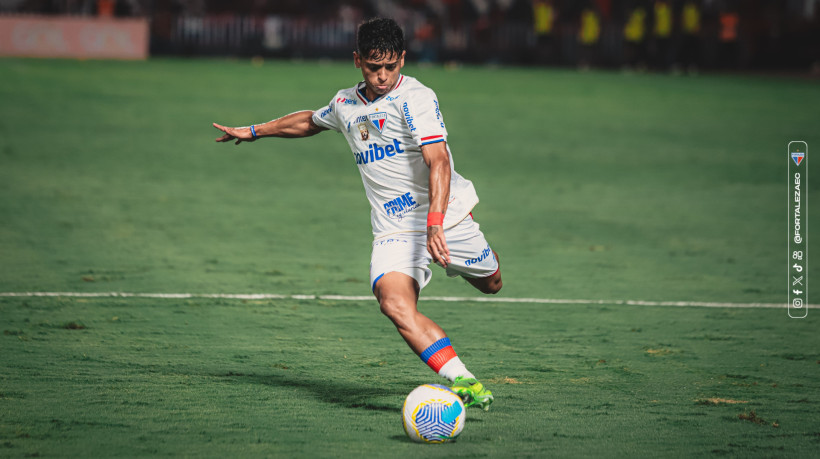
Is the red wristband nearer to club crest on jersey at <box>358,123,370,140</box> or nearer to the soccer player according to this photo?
the soccer player

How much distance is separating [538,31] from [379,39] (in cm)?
3147

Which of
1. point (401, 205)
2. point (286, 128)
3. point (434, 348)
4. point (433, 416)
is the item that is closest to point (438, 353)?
point (434, 348)

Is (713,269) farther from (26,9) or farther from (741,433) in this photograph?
(26,9)

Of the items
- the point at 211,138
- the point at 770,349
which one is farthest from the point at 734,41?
the point at 770,349

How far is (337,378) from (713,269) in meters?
5.18

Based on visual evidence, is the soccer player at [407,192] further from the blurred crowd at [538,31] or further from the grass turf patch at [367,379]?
the blurred crowd at [538,31]

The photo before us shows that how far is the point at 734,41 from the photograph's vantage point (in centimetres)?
3547

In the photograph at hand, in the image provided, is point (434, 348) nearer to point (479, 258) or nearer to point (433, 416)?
point (433, 416)

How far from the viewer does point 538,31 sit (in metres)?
36.2

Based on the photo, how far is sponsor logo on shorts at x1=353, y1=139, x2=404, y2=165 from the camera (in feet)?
19.2

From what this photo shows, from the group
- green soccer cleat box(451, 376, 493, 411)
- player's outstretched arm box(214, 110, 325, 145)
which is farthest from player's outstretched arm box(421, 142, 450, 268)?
player's outstretched arm box(214, 110, 325, 145)

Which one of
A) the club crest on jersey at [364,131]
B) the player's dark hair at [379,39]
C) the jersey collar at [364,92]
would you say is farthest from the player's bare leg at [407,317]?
the player's dark hair at [379,39]

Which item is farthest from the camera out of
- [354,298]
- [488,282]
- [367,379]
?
[354,298]

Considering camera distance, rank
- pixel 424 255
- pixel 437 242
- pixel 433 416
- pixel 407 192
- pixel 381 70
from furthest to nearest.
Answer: pixel 407 192 → pixel 424 255 → pixel 381 70 → pixel 437 242 → pixel 433 416
